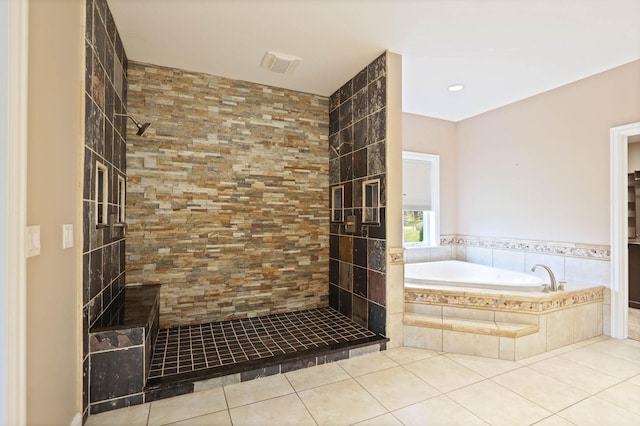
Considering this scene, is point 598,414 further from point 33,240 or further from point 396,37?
point 33,240

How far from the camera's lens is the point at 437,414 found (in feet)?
6.03

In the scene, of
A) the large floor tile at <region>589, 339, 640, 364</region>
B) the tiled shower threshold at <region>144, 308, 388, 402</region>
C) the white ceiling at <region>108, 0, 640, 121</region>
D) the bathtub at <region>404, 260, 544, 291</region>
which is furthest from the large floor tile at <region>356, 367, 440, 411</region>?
Answer: the white ceiling at <region>108, 0, 640, 121</region>

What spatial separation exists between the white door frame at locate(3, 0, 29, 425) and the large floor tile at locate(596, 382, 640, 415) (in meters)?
3.08

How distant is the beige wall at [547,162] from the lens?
3.03 meters

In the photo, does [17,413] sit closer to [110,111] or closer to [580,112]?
[110,111]

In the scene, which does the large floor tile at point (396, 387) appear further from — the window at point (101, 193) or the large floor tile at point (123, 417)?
the window at point (101, 193)

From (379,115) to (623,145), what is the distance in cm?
234

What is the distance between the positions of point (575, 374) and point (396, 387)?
1390 mm

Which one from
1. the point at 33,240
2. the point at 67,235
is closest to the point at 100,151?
the point at 67,235

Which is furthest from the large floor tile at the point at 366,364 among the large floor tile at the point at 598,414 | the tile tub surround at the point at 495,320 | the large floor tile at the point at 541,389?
the large floor tile at the point at 598,414

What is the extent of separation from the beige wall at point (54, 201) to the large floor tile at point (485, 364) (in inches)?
101

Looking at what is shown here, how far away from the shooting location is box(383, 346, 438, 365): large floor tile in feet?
8.29

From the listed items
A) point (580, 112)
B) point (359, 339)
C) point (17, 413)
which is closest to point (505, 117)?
point (580, 112)

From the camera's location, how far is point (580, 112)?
10.6ft
